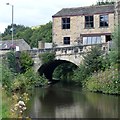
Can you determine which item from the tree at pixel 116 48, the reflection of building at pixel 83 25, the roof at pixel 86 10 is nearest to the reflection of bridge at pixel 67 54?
the reflection of building at pixel 83 25

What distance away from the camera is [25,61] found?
38.8 meters

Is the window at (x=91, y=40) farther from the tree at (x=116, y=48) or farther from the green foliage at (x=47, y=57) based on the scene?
the tree at (x=116, y=48)

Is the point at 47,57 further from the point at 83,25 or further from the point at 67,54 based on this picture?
the point at 83,25

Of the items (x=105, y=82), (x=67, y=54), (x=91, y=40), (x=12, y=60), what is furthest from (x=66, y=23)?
(x=105, y=82)

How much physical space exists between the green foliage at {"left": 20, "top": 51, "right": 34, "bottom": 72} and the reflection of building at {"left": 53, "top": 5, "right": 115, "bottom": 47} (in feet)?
20.0

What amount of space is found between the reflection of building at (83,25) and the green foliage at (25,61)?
6108mm

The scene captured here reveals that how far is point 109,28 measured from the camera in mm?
41875

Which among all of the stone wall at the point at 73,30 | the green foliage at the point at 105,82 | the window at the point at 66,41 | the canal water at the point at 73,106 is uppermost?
the stone wall at the point at 73,30

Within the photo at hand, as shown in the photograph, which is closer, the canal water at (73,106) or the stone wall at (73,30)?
the canal water at (73,106)

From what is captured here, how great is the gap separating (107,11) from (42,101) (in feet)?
61.2

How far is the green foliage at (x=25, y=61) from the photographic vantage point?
38594 mm

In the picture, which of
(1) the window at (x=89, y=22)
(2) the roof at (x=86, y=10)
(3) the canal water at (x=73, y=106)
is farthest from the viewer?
(1) the window at (x=89, y=22)

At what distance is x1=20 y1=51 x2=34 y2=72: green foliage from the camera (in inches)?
1519

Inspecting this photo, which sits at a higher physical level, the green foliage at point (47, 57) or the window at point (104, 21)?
the window at point (104, 21)
